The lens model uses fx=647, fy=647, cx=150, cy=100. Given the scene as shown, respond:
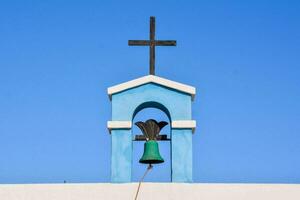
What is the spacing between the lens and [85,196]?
309 inches

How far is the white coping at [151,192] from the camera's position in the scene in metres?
7.84

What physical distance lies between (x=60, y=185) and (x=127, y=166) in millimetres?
906

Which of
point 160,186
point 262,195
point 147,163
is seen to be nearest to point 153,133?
point 147,163

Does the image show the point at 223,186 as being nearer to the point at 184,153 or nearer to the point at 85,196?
the point at 184,153

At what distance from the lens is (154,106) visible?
8.87m

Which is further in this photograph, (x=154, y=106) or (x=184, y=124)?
(x=154, y=106)

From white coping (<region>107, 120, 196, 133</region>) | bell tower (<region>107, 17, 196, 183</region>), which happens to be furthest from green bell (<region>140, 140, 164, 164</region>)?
white coping (<region>107, 120, 196, 133</region>)

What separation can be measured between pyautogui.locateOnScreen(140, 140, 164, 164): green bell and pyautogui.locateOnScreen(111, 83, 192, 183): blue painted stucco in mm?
182

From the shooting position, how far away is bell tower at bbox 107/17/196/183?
27.3 ft

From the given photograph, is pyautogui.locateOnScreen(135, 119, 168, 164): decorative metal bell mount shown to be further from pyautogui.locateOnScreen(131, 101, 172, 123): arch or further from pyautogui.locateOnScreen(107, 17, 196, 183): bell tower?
pyautogui.locateOnScreen(131, 101, 172, 123): arch

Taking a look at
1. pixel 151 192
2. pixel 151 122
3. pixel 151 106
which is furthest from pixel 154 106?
pixel 151 192

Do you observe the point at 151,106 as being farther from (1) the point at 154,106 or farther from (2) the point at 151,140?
(2) the point at 151,140

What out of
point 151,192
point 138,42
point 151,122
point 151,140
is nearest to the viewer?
point 151,192

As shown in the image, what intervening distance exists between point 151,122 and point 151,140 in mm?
260
